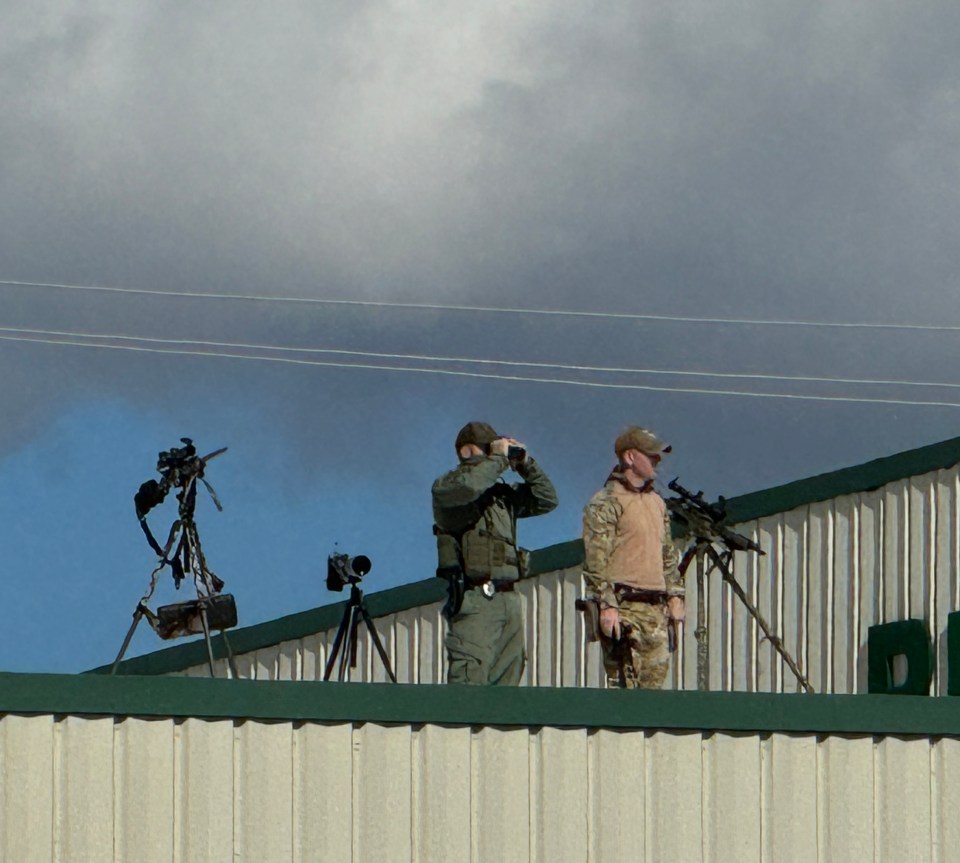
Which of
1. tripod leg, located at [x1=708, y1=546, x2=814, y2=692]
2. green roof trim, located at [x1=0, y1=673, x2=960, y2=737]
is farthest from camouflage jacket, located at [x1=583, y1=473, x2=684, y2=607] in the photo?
tripod leg, located at [x1=708, y1=546, x2=814, y2=692]

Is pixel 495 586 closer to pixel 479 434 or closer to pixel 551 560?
pixel 479 434

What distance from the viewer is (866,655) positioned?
1888 cm

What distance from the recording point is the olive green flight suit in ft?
44.6

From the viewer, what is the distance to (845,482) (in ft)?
62.7

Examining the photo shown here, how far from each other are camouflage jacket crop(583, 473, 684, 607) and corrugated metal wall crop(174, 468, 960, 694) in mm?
5449

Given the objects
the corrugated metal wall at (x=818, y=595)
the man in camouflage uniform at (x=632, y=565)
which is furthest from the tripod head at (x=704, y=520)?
the man in camouflage uniform at (x=632, y=565)

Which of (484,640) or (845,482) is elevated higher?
(845,482)

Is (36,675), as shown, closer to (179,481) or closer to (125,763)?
(125,763)

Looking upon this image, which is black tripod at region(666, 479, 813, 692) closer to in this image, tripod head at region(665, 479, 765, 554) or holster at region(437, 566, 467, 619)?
tripod head at region(665, 479, 765, 554)

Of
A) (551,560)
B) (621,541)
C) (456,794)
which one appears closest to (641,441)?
(621,541)

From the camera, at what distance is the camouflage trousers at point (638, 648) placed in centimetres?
1349

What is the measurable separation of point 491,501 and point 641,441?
1.07 metres

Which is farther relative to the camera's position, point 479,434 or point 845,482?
point 845,482

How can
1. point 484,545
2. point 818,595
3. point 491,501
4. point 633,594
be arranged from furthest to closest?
point 818,595 < point 491,501 < point 484,545 < point 633,594
